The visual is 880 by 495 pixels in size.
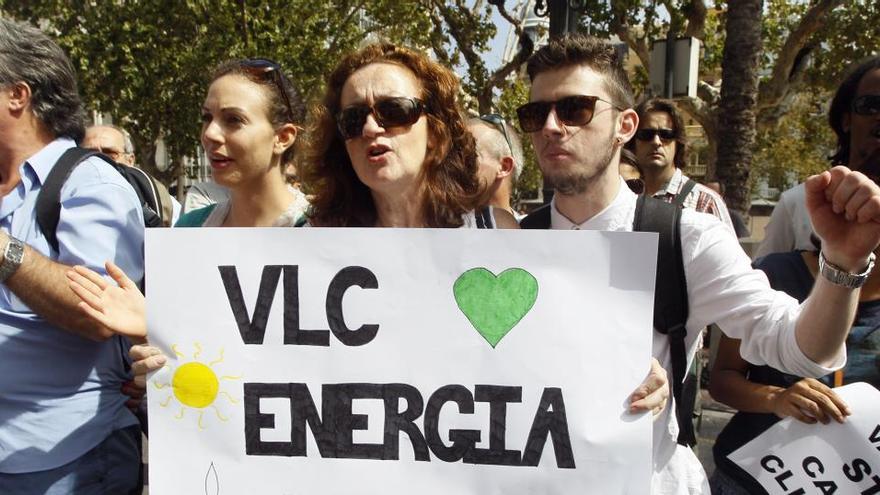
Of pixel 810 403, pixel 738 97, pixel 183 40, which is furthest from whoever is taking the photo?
pixel 183 40

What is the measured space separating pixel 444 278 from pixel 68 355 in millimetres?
1071

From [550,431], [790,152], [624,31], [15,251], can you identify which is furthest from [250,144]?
[790,152]

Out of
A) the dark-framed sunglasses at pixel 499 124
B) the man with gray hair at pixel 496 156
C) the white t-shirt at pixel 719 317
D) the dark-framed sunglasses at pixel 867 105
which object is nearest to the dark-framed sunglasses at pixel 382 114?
the white t-shirt at pixel 719 317

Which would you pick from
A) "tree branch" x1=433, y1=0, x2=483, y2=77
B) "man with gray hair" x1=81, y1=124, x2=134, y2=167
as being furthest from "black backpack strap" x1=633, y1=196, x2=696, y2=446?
"tree branch" x1=433, y1=0, x2=483, y2=77

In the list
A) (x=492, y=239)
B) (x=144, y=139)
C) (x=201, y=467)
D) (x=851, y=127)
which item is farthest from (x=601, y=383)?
(x=144, y=139)

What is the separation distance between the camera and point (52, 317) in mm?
2006

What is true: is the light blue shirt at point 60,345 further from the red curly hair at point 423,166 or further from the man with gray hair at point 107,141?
the man with gray hair at point 107,141

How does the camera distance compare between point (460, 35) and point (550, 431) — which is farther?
point (460, 35)

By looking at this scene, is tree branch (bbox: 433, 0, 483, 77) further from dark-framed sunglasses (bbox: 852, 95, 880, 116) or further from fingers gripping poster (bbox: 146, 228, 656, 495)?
fingers gripping poster (bbox: 146, 228, 656, 495)

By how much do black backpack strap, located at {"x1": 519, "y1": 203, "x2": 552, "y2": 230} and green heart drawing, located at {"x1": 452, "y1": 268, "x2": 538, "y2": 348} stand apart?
0.46 m

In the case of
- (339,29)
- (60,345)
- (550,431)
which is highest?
(339,29)

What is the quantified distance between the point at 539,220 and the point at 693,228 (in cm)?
47

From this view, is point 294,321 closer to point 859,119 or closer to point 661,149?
point 859,119

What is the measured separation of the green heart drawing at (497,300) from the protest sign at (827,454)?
0.78 meters
